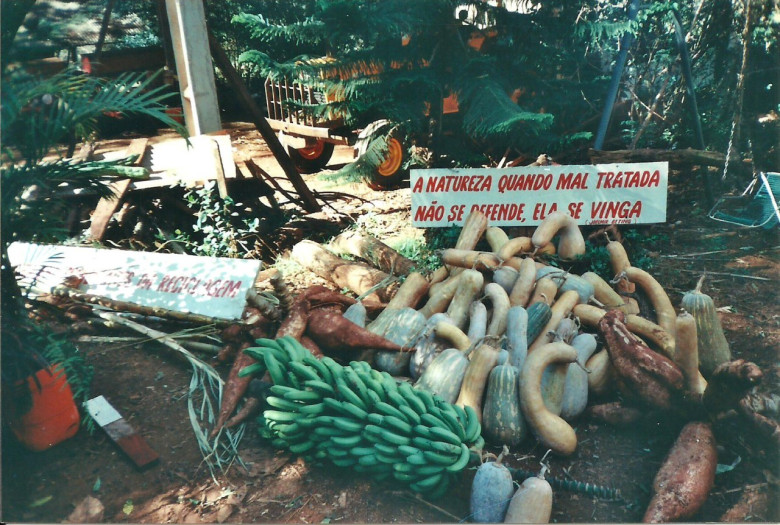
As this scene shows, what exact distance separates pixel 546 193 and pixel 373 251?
1.10 m

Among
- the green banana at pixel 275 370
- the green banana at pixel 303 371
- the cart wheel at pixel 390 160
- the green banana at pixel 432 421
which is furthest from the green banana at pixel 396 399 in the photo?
the cart wheel at pixel 390 160

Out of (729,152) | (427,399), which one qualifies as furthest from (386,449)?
(729,152)

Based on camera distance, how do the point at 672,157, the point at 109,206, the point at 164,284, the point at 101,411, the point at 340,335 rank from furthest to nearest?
the point at 109,206 → the point at 672,157 → the point at 164,284 → the point at 340,335 → the point at 101,411

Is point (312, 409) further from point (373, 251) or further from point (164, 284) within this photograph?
point (373, 251)

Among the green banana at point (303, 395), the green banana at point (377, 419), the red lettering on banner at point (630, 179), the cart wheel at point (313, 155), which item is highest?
the cart wheel at point (313, 155)

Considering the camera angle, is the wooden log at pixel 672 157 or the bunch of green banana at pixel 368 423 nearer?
the bunch of green banana at pixel 368 423

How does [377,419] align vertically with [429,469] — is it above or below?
above

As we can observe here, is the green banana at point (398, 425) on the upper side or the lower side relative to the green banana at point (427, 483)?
upper

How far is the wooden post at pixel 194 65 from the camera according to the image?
3.23 m

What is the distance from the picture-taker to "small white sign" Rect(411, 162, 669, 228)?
3.34 m

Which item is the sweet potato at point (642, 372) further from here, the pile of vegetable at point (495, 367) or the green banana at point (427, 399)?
the green banana at point (427, 399)

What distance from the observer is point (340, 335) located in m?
2.98

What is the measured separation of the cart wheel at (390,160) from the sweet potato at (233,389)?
4.32 feet

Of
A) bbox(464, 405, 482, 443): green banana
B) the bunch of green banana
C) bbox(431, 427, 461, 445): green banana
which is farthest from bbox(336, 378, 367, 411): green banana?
bbox(464, 405, 482, 443): green banana
